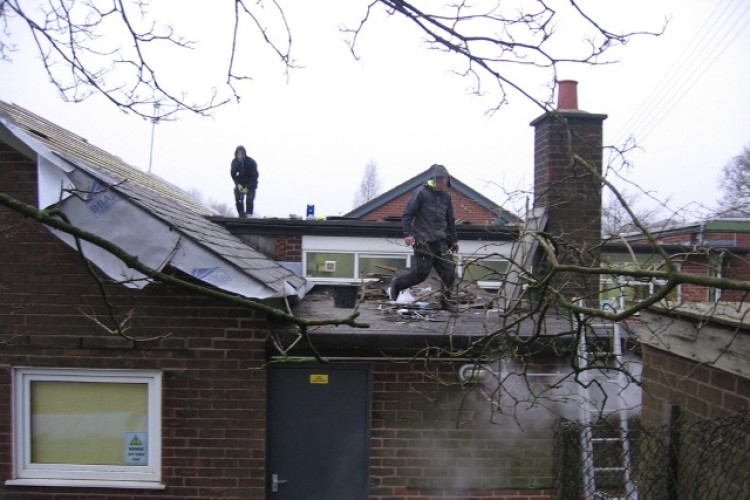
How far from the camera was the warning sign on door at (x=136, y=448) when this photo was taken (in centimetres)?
536

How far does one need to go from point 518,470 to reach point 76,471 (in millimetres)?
4018

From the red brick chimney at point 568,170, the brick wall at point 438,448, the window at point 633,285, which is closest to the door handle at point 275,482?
the brick wall at point 438,448

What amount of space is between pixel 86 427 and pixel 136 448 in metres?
0.50

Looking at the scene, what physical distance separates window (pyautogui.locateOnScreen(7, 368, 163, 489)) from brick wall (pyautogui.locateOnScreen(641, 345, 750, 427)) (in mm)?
3987

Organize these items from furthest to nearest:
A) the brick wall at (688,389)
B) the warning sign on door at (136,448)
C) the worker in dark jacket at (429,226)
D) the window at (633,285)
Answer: the worker in dark jacket at (429,226), the warning sign on door at (136,448), the window at (633,285), the brick wall at (688,389)

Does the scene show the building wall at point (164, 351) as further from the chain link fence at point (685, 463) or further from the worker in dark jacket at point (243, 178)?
the worker in dark jacket at point (243, 178)

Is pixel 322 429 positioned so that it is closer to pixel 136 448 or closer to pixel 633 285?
pixel 136 448

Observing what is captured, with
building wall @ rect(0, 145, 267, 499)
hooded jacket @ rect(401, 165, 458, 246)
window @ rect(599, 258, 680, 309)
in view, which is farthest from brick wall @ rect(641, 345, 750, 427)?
hooded jacket @ rect(401, 165, 458, 246)

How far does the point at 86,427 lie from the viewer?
5.40 m

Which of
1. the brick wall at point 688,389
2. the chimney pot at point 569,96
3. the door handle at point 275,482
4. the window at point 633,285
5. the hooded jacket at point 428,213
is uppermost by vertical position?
the chimney pot at point 569,96

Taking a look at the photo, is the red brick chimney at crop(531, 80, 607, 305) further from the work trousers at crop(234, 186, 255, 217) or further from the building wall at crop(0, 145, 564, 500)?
the work trousers at crop(234, 186, 255, 217)

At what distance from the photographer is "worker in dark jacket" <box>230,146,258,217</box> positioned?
41.7 feet

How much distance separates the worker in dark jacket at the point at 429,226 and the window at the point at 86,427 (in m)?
2.93

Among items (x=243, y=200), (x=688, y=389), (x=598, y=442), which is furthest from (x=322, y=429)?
(x=243, y=200)
